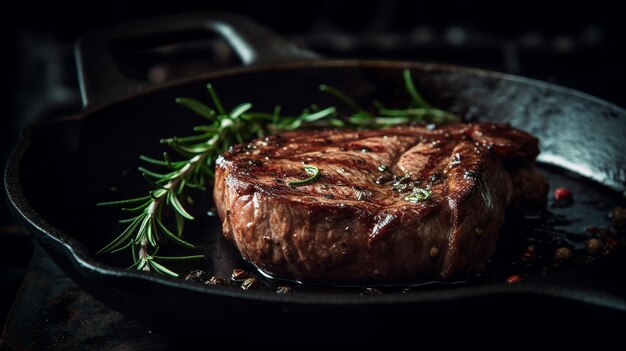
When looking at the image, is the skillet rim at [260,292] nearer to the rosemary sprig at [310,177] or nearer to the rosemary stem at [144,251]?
the rosemary stem at [144,251]

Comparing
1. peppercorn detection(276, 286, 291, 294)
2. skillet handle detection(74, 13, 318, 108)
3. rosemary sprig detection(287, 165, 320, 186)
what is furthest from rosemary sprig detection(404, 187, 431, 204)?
skillet handle detection(74, 13, 318, 108)

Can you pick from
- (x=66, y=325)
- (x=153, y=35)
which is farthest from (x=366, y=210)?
(x=153, y=35)

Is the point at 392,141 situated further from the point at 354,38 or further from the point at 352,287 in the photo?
the point at 354,38

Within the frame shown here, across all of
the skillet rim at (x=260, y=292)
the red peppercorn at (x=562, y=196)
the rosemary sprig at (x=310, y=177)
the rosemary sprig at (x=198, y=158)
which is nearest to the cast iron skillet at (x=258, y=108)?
the skillet rim at (x=260, y=292)

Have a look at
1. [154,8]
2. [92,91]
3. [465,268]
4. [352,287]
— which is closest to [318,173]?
[352,287]

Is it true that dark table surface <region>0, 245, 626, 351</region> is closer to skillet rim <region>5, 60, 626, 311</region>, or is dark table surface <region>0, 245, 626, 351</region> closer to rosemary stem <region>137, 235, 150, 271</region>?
skillet rim <region>5, 60, 626, 311</region>
